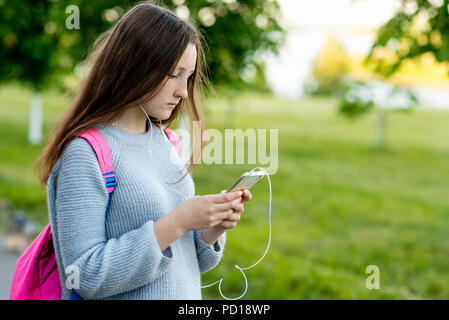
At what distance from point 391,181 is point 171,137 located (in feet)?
41.4

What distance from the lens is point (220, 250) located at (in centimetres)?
197

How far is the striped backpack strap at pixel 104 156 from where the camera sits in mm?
1616

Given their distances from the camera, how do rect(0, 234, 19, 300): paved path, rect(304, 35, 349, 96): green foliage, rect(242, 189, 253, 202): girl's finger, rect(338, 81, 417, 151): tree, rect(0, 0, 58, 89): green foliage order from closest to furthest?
rect(242, 189, 253, 202): girl's finger
rect(0, 234, 19, 300): paved path
rect(0, 0, 58, 89): green foliage
rect(338, 81, 417, 151): tree
rect(304, 35, 349, 96): green foliage

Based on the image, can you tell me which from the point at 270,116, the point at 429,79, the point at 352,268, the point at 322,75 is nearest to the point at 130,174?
the point at 352,268

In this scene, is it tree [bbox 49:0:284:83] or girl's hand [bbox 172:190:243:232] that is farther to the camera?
tree [bbox 49:0:284:83]

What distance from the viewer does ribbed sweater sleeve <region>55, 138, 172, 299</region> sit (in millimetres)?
1563

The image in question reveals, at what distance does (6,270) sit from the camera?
5047mm

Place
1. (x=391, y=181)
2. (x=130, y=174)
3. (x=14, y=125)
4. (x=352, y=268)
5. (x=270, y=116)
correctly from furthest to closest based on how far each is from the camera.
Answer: (x=270, y=116) → (x=14, y=125) → (x=391, y=181) → (x=352, y=268) → (x=130, y=174)

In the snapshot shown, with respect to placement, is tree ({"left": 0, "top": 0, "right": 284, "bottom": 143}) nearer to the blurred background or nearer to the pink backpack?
the blurred background

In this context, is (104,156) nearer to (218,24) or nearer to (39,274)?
(39,274)

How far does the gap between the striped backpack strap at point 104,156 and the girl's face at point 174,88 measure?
Answer: 208 mm

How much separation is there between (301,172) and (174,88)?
12.8 metres

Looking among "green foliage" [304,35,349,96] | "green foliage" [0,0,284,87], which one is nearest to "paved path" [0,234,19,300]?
"green foliage" [0,0,284,87]

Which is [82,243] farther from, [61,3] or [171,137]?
[61,3]
